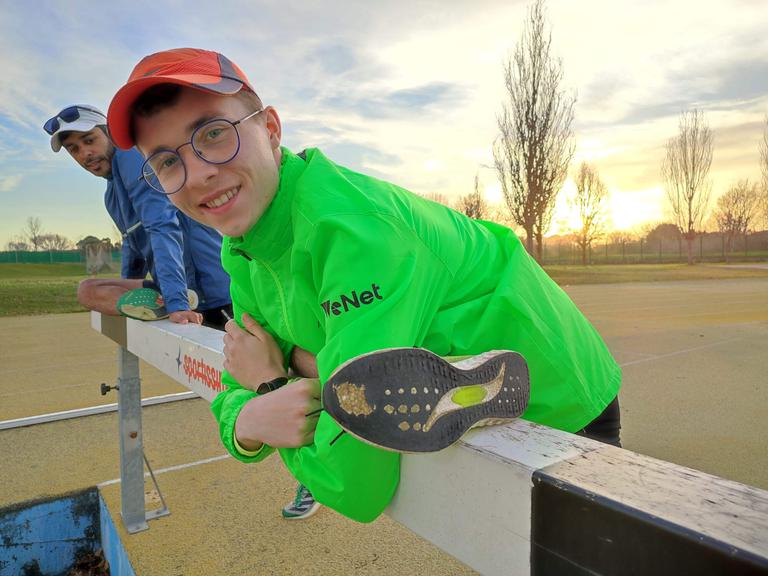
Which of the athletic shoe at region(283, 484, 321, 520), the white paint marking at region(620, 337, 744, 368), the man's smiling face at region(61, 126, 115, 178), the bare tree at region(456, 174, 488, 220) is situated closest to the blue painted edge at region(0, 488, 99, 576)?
the athletic shoe at region(283, 484, 321, 520)

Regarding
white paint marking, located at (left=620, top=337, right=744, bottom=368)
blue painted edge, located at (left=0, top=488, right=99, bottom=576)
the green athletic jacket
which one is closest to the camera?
the green athletic jacket

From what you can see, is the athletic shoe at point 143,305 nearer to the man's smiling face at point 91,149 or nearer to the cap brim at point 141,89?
the man's smiling face at point 91,149

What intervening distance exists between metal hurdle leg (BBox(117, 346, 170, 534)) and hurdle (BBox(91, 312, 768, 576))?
2163 millimetres

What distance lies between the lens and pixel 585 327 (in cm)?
119

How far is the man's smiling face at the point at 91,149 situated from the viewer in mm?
2467

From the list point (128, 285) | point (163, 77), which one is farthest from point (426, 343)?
point (128, 285)

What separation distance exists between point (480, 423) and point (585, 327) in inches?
24.7

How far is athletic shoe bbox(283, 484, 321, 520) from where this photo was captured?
263 cm

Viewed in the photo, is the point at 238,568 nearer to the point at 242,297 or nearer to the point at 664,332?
the point at 242,297

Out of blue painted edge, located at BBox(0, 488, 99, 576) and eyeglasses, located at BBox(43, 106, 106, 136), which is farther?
blue painted edge, located at BBox(0, 488, 99, 576)

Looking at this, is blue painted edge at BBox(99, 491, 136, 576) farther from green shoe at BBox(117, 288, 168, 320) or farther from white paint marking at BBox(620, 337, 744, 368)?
white paint marking at BBox(620, 337, 744, 368)

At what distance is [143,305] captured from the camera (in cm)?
216

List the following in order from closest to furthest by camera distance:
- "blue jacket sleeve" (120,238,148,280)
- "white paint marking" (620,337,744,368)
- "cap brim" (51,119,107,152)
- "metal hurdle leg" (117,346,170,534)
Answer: "cap brim" (51,119,107,152) < "metal hurdle leg" (117,346,170,534) < "blue jacket sleeve" (120,238,148,280) < "white paint marking" (620,337,744,368)

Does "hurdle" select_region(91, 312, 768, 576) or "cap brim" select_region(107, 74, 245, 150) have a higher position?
"cap brim" select_region(107, 74, 245, 150)
